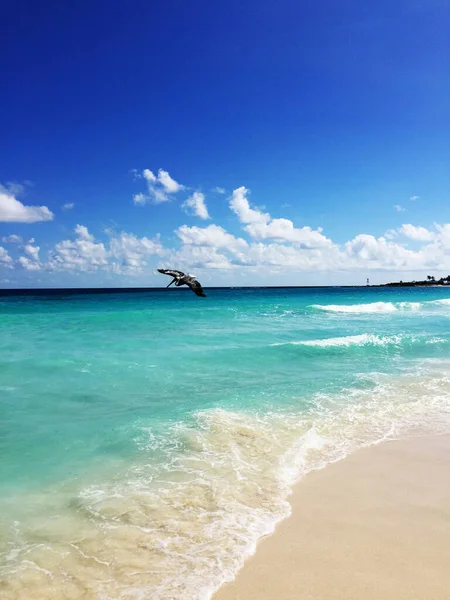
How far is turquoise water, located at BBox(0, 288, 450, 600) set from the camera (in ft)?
13.3

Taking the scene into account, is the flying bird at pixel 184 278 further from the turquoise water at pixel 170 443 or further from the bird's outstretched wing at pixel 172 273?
the turquoise water at pixel 170 443

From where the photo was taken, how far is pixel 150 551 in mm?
4188

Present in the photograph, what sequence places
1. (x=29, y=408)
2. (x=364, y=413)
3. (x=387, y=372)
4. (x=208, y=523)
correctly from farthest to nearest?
(x=387, y=372) < (x=29, y=408) < (x=364, y=413) < (x=208, y=523)

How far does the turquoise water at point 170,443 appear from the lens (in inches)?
160

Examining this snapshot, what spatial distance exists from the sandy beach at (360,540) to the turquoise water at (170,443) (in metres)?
0.28

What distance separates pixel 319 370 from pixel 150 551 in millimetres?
10022

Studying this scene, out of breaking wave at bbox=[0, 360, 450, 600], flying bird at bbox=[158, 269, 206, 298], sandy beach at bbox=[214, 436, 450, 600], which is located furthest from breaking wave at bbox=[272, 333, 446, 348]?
sandy beach at bbox=[214, 436, 450, 600]

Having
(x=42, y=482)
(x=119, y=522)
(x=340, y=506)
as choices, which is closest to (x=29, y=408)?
(x=42, y=482)

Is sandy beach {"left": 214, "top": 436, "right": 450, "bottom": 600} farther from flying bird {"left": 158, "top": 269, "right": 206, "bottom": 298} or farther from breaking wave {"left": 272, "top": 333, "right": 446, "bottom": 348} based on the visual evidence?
breaking wave {"left": 272, "top": 333, "right": 446, "bottom": 348}

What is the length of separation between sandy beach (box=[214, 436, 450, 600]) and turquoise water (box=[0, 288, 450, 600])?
28 centimetres

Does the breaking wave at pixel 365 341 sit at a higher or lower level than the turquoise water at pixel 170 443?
higher

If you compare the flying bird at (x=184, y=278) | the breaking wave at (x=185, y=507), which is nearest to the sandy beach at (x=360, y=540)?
the breaking wave at (x=185, y=507)

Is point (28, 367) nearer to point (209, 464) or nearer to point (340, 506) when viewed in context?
point (209, 464)

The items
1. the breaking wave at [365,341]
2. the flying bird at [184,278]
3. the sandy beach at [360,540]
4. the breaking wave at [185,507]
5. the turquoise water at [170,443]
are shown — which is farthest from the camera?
the breaking wave at [365,341]
